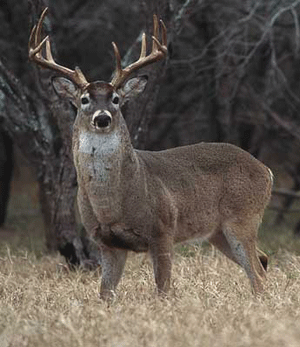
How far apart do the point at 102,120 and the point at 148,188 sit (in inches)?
29.0

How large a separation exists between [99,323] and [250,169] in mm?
2544

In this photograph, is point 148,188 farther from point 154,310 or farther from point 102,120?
point 154,310

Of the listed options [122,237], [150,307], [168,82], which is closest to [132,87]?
[122,237]

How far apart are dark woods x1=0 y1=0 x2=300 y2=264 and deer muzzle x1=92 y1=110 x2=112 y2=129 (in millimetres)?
2681

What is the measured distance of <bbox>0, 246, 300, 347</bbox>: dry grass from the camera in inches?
212

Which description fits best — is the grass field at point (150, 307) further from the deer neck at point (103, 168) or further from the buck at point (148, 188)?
the deer neck at point (103, 168)

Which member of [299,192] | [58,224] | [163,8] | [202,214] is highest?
[163,8]

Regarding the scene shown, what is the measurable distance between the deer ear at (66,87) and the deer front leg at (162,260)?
1.15 m

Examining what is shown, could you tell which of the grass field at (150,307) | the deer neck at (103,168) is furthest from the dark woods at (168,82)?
the deer neck at (103,168)

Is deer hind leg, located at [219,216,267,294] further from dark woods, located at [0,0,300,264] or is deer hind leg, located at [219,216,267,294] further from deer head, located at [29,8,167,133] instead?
dark woods, located at [0,0,300,264]

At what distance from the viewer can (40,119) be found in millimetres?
9898

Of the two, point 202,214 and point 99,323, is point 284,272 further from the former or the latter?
point 99,323

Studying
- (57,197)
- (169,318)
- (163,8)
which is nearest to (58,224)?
(57,197)

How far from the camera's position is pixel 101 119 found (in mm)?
6656
